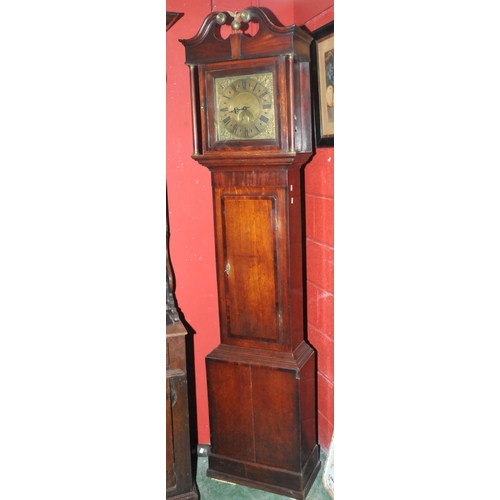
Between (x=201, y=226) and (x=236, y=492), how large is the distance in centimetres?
120

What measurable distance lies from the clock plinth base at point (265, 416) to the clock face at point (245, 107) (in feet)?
2.98

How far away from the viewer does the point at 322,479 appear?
7.04 feet

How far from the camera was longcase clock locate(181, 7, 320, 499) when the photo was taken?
1786 mm

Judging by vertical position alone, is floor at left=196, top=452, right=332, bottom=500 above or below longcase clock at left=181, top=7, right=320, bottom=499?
below

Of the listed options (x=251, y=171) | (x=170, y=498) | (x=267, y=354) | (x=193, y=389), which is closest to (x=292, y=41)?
(x=251, y=171)

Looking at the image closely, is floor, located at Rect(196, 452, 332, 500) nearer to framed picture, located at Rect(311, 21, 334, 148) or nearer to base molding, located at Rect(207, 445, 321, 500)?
base molding, located at Rect(207, 445, 321, 500)

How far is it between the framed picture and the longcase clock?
0.26 feet

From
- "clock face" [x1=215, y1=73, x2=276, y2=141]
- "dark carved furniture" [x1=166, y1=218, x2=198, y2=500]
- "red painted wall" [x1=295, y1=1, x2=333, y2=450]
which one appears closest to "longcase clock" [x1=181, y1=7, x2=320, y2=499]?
"clock face" [x1=215, y1=73, x2=276, y2=141]

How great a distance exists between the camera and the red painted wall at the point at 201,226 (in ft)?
6.84

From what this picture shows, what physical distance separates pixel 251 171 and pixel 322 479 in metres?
1.39

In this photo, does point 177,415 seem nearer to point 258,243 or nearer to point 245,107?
point 258,243

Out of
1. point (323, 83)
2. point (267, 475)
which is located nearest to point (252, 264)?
point (323, 83)

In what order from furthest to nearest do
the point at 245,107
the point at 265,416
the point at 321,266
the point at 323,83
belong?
the point at 321,266, the point at 265,416, the point at 323,83, the point at 245,107

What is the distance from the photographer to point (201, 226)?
7.45 feet
